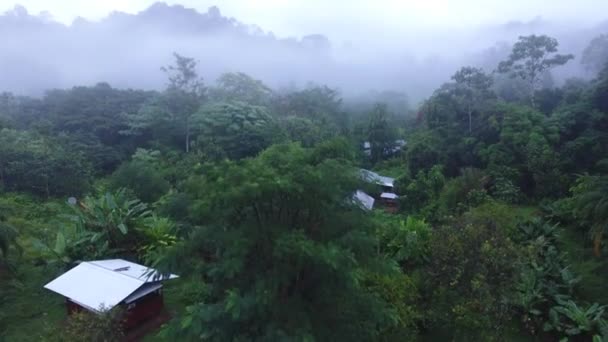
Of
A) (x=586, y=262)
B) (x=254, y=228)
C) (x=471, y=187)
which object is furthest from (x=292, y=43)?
(x=254, y=228)

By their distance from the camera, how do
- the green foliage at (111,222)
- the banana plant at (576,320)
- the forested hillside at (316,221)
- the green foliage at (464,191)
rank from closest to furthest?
the forested hillside at (316,221) < the banana plant at (576,320) < the green foliage at (111,222) < the green foliage at (464,191)

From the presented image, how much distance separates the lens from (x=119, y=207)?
1390 cm

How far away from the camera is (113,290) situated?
31.3ft

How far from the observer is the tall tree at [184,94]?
93.2 ft

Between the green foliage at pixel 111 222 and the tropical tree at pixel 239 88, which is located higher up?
the tropical tree at pixel 239 88

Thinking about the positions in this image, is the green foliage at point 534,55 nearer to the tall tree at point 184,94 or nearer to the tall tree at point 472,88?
the tall tree at point 472,88

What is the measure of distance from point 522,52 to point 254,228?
2835 centimetres

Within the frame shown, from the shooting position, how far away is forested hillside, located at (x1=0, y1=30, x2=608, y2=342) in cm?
591

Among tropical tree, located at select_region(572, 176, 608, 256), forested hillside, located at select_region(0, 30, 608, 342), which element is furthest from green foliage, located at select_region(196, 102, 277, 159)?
tropical tree, located at select_region(572, 176, 608, 256)

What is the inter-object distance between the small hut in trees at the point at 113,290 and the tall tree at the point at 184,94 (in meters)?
17.6

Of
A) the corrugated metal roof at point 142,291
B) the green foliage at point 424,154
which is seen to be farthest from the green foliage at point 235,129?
the corrugated metal roof at point 142,291

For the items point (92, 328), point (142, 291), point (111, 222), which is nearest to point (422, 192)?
point (111, 222)

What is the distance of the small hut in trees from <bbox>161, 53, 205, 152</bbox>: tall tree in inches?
693

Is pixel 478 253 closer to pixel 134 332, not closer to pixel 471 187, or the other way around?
pixel 134 332
